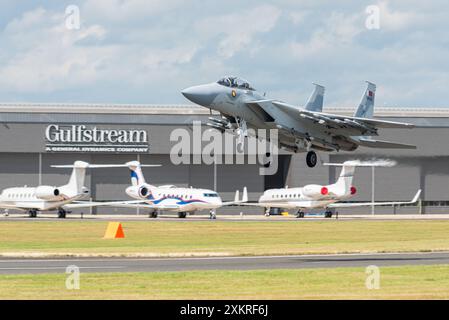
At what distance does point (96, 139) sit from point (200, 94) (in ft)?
228

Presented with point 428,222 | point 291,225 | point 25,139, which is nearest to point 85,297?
point 291,225

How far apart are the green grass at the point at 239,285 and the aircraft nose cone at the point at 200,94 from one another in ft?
31.7

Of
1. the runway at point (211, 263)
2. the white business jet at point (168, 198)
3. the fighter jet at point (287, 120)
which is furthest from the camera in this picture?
the white business jet at point (168, 198)

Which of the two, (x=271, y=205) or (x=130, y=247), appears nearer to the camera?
→ (x=130, y=247)

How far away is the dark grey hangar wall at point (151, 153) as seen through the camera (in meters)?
107

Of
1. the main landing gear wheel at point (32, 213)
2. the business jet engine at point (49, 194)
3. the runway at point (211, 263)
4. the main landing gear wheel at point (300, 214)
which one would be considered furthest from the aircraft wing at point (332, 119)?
the main landing gear wheel at point (32, 213)

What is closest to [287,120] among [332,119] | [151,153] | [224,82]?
[332,119]

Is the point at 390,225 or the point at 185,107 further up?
the point at 185,107

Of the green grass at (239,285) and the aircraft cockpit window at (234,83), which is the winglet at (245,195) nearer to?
the aircraft cockpit window at (234,83)

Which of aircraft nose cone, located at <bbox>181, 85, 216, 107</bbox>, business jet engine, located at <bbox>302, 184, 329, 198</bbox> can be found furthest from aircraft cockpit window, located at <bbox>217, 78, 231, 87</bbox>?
business jet engine, located at <bbox>302, 184, 329, 198</bbox>

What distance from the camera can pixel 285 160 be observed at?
11362 centimetres
